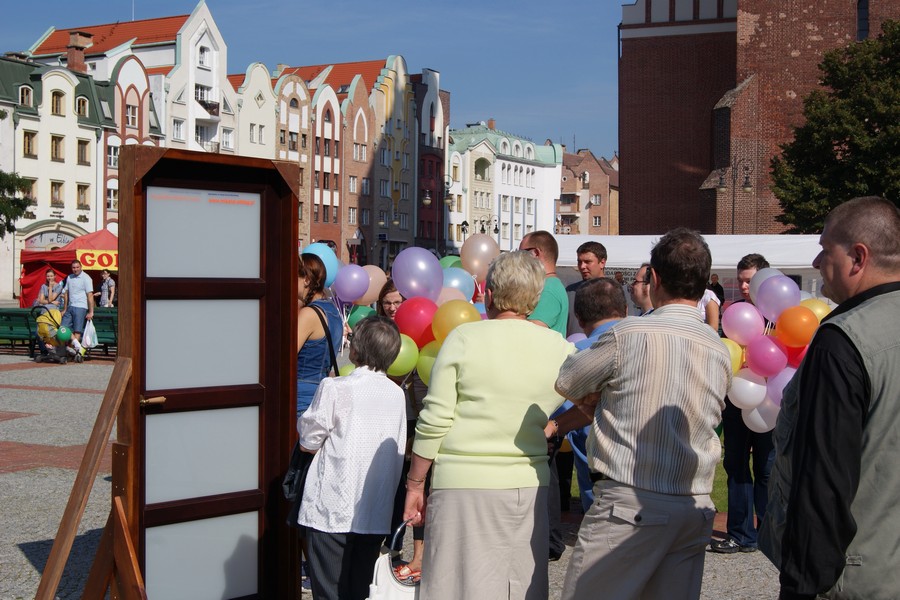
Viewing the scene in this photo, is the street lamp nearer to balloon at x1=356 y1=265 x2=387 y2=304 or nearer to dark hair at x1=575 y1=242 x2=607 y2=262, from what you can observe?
balloon at x1=356 y1=265 x2=387 y2=304

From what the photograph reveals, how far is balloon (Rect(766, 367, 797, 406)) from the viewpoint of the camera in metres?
6.84

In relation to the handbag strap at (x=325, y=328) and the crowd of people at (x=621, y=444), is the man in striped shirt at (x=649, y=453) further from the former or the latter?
the handbag strap at (x=325, y=328)

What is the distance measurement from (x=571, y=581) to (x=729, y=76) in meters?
48.3

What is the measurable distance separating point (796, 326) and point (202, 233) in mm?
4165

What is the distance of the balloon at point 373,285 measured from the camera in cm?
945

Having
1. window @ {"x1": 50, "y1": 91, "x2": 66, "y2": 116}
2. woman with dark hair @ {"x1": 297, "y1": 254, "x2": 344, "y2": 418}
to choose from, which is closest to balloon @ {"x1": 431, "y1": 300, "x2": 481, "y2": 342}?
woman with dark hair @ {"x1": 297, "y1": 254, "x2": 344, "y2": 418}

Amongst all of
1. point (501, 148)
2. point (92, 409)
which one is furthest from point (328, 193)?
point (92, 409)

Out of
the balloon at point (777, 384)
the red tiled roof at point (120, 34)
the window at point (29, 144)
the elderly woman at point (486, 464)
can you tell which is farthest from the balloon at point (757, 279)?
the red tiled roof at point (120, 34)

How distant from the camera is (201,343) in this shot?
203 inches

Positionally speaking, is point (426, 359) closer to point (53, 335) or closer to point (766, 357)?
point (766, 357)

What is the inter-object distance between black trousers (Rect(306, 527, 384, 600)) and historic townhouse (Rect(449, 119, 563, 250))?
91325mm

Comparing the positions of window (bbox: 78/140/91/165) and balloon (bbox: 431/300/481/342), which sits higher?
window (bbox: 78/140/91/165)

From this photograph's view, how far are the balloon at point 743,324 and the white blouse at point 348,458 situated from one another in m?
3.67

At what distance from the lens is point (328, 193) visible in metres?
77.7
